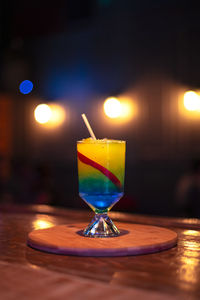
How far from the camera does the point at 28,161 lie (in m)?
6.27

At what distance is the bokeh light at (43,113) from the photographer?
5820mm

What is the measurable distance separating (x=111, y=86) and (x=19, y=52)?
1873 mm

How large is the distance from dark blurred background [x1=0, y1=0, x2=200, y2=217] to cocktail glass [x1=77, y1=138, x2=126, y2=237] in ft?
8.98

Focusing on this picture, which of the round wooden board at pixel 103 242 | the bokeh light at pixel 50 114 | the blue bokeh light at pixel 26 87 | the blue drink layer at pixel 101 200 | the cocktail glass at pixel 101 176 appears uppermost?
the blue bokeh light at pixel 26 87

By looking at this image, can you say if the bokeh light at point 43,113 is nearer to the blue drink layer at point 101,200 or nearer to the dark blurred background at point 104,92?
the dark blurred background at point 104,92

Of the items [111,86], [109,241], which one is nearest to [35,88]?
[111,86]

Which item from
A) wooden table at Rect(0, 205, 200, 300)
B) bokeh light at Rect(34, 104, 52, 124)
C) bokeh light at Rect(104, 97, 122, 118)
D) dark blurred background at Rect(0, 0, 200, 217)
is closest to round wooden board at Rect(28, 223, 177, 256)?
wooden table at Rect(0, 205, 200, 300)

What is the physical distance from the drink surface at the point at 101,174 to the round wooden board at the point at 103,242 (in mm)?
78

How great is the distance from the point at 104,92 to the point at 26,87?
1.51 m

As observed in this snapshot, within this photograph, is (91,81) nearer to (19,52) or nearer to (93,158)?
(19,52)

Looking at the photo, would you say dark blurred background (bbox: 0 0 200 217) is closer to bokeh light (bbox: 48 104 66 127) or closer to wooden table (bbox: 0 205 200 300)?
bokeh light (bbox: 48 104 66 127)

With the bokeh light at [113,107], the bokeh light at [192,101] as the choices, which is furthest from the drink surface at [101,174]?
the bokeh light at [113,107]

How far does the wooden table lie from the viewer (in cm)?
50

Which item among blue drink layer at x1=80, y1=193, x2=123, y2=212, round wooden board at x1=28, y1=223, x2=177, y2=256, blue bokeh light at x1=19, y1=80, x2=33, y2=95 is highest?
blue bokeh light at x1=19, y1=80, x2=33, y2=95
